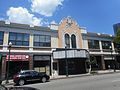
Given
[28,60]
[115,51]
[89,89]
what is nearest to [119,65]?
[115,51]

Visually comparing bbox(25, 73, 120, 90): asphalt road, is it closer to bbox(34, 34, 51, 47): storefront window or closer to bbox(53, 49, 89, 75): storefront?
bbox(53, 49, 89, 75): storefront

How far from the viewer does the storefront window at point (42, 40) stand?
2891cm

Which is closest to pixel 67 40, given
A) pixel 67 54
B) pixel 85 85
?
pixel 67 54

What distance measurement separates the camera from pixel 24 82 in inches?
760

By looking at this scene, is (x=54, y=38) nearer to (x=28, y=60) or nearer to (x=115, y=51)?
(x=28, y=60)

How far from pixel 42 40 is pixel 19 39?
4.41m

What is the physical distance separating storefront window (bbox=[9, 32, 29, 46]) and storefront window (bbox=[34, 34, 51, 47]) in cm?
175

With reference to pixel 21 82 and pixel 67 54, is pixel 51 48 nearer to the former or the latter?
pixel 67 54

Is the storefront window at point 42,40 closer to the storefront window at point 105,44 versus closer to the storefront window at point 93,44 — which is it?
the storefront window at point 93,44

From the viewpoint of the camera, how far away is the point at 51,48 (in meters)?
29.9

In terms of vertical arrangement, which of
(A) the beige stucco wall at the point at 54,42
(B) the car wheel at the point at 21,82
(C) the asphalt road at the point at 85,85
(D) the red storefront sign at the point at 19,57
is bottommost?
(B) the car wheel at the point at 21,82

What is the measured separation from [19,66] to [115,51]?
941 inches

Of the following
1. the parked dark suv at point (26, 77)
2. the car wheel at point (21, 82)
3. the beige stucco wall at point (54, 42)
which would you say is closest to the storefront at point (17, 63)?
the beige stucco wall at point (54, 42)

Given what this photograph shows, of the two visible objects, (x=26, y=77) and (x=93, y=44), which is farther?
(x=93, y=44)
